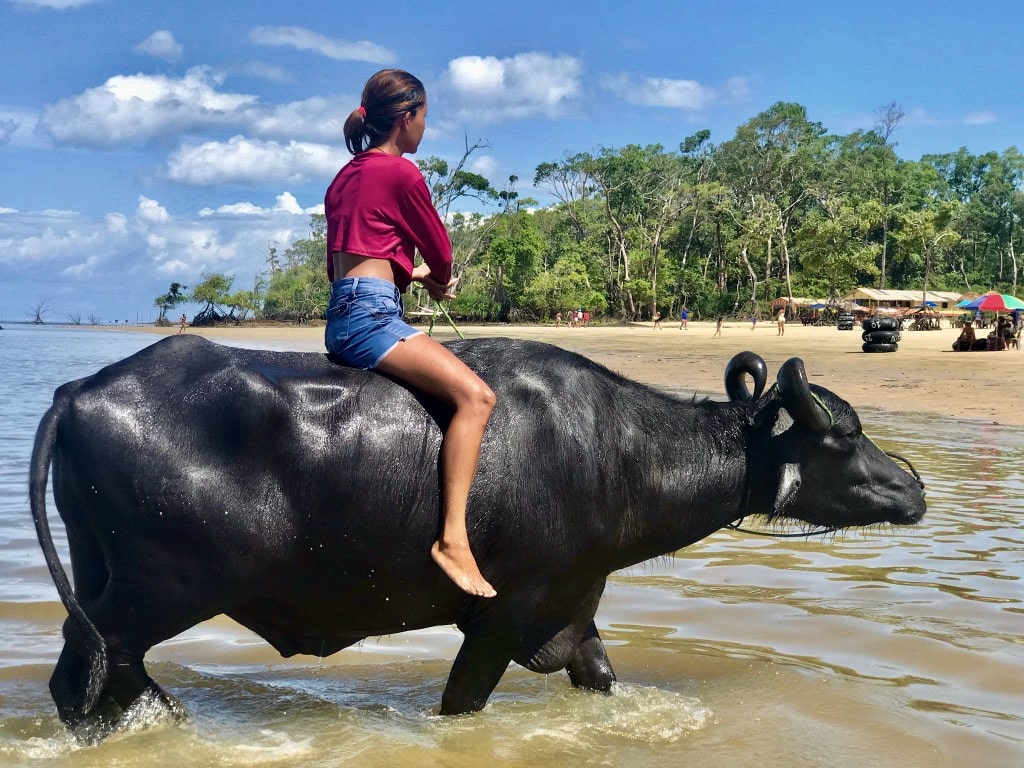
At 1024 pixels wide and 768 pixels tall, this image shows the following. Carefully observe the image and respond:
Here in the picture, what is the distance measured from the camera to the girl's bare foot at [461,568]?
12.1 ft

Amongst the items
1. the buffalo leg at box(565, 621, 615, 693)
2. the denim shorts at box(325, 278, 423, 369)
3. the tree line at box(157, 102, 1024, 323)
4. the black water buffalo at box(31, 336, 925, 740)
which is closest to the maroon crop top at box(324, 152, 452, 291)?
the denim shorts at box(325, 278, 423, 369)

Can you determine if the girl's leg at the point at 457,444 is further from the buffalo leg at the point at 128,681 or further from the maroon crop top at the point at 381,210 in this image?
the buffalo leg at the point at 128,681

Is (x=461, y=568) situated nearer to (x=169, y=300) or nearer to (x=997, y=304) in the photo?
(x=997, y=304)

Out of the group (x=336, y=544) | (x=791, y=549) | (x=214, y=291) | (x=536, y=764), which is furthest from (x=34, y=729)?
(x=214, y=291)

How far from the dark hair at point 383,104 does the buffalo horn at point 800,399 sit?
1876 mm

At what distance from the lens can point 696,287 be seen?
246 feet

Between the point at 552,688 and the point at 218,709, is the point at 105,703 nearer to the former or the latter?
the point at 218,709

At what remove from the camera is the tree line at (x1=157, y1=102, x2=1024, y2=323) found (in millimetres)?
70562

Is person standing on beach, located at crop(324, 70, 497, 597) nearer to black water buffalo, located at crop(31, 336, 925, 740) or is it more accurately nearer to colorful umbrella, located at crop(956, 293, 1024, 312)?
black water buffalo, located at crop(31, 336, 925, 740)

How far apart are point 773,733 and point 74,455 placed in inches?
120

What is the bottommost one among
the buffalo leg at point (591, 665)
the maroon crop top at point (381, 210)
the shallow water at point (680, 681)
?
the shallow water at point (680, 681)

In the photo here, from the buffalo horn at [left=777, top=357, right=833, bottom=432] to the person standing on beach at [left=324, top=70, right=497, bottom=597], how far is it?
1.32 metres

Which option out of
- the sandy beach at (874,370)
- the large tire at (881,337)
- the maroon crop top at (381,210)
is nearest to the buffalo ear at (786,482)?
the maroon crop top at (381,210)

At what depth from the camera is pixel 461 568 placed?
3.71 meters
